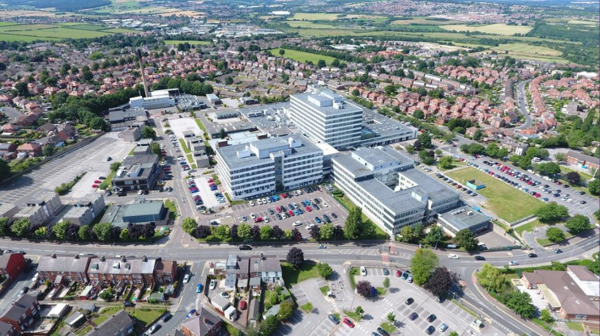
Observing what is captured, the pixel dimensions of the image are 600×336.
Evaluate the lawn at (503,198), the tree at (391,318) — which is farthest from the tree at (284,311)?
the lawn at (503,198)

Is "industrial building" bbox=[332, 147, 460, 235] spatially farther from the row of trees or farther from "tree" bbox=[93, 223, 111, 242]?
"tree" bbox=[93, 223, 111, 242]

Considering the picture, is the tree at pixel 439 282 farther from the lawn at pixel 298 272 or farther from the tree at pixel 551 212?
the tree at pixel 551 212

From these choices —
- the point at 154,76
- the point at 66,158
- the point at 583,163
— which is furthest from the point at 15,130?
the point at 583,163

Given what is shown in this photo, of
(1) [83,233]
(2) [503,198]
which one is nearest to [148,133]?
(1) [83,233]

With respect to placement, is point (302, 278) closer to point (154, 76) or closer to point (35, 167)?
point (35, 167)

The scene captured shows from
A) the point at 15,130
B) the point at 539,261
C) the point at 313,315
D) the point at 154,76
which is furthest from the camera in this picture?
the point at 154,76

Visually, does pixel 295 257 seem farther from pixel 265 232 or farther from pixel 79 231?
pixel 79 231
